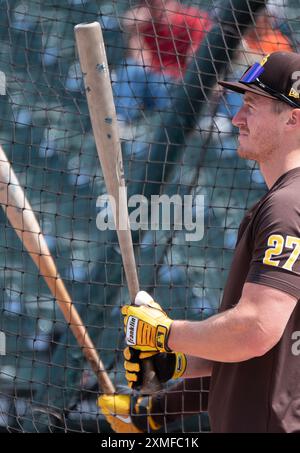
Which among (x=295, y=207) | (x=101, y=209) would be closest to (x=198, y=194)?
(x=101, y=209)

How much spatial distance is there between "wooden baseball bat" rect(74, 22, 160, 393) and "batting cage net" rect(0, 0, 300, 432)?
3.13 ft

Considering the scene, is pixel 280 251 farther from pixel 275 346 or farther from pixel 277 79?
pixel 277 79

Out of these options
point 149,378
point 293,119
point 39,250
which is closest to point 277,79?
point 293,119

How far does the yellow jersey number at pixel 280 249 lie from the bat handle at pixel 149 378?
0.53 metres

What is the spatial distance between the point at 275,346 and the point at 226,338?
110 mm

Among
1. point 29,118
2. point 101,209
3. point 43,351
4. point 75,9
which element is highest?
point 75,9

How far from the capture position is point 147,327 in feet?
5.24

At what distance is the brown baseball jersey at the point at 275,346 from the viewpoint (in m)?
1.31

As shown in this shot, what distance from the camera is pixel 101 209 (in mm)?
2898

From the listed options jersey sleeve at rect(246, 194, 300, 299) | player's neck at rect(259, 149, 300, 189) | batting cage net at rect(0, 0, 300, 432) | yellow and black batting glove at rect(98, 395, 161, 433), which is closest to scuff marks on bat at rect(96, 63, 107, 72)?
player's neck at rect(259, 149, 300, 189)

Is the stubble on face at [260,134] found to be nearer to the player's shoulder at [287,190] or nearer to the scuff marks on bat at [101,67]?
the player's shoulder at [287,190]
